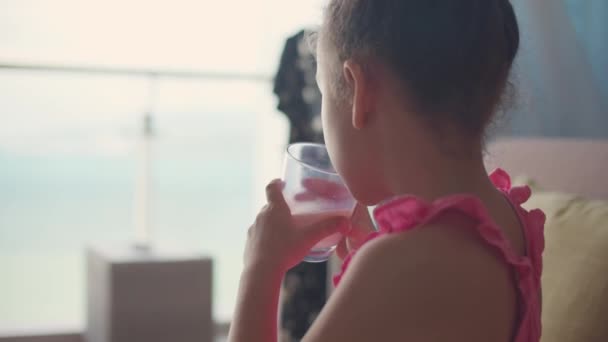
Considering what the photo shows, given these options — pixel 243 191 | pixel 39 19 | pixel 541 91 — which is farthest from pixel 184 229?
pixel 541 91

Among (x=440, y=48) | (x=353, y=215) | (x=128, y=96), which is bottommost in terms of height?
(x=128, y=96)

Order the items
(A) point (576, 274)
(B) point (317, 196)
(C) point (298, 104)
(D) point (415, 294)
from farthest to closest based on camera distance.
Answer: (C) point (298, 104), (A) point (576, 274), (B) point (317, 196), (D) point (415, 294)

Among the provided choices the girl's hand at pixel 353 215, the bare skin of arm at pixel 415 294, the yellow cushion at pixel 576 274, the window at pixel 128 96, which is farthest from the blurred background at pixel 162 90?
the bare skin of arm at pixel 415 294

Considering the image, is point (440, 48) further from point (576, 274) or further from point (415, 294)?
point (576, 274)

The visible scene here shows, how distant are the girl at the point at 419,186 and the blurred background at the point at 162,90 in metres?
1.26

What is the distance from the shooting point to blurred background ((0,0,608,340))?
237 cm

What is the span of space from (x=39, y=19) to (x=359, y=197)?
2.29 metres

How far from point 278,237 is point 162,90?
1.94m

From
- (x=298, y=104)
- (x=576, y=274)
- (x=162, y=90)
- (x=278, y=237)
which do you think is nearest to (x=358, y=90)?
(x=278, y=237)

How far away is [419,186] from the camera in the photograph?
815 mm

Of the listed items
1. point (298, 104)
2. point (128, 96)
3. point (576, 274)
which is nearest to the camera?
point (576, 274)

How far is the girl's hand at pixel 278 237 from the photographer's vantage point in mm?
887

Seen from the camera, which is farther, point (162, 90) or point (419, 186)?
point (162, 90)

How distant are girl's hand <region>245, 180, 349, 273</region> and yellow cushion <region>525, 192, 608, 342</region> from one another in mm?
432
